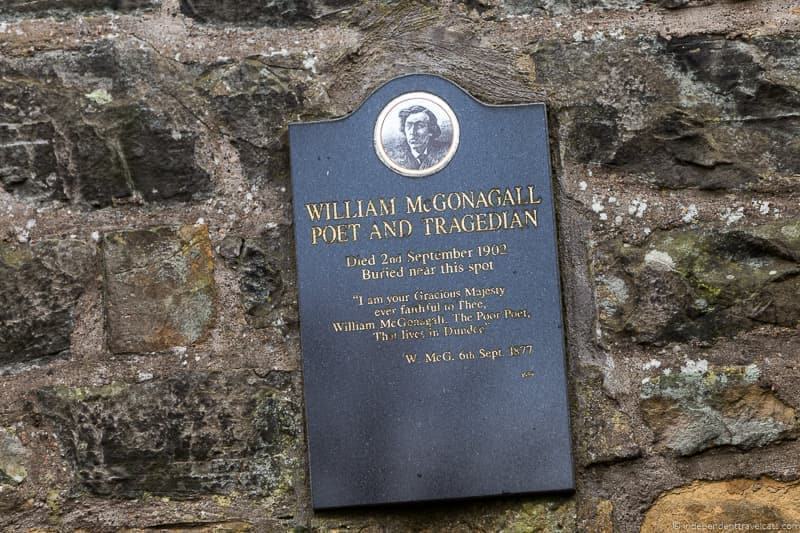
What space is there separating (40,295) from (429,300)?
2.88 ft

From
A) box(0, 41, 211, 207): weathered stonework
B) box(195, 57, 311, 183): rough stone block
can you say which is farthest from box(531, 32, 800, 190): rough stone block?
box(0, 41, 211, 207): weathered stonework

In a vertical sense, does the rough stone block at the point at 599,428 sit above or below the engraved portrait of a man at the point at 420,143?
below

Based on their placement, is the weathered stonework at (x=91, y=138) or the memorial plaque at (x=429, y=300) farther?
the weathered stonework at (x=91, y=138)

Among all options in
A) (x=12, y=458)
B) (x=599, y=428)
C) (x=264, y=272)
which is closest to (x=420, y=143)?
(x=264, y=272)

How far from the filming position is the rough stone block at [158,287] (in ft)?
7.18

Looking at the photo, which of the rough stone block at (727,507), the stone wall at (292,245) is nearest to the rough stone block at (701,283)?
the stone wall at (292,245)

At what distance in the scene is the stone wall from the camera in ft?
6.99

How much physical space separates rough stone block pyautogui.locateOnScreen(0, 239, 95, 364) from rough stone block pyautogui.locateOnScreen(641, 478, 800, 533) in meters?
1.36

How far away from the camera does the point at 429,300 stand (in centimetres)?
212

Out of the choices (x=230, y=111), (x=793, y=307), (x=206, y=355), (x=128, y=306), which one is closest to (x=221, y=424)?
(x=206, y=355)

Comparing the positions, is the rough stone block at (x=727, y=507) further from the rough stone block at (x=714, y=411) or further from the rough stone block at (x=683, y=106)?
the rough stone block at (x=683, y=106)

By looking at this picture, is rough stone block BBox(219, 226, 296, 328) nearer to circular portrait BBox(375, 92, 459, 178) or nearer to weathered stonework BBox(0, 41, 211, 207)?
weathered stonework BBox(0, 41, 211, 207)

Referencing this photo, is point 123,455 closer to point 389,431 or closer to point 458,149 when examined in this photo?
point 389,431

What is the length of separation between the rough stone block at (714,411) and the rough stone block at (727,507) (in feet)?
0.29
